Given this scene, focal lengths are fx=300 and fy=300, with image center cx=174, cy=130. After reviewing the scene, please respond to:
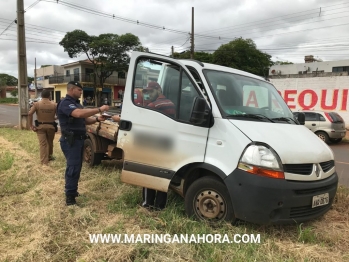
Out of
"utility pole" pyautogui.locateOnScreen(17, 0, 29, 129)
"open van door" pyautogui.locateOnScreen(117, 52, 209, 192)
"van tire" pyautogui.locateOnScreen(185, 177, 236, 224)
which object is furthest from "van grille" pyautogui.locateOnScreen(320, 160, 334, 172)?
"utility pole" pyautogui.locateOnScreen(17, 0, 29, 129)

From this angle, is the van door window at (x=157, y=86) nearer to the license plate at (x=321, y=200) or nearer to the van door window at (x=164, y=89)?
the van door window at (x=164, y=89)

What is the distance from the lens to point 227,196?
3289 mm

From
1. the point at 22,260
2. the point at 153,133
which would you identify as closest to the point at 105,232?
the point at 22,260

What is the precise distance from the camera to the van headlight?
3.05 m

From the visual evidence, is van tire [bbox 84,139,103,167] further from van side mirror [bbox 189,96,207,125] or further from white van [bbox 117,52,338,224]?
van side mirror [bbox 189,96,207,125]

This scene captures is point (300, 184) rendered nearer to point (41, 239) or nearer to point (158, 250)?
point (158, 250)

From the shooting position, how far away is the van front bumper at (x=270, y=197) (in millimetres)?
3029

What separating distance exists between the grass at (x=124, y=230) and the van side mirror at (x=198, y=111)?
118cm

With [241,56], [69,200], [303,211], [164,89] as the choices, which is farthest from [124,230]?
[241,56]

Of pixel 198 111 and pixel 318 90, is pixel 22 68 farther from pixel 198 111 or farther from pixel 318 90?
pixel 318 90

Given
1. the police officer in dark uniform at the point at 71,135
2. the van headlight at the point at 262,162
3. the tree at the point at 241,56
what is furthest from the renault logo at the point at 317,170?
the tree at the point at 241,56

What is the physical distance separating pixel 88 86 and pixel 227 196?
1693 inches

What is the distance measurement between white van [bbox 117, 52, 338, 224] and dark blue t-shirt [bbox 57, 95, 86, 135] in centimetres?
67

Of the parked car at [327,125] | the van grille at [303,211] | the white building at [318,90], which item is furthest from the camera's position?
the white building at [318,90]
